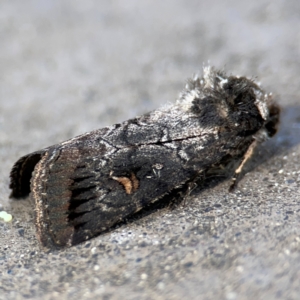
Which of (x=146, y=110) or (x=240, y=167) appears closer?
(x=240, y=167)

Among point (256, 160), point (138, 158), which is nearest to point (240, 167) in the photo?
point (256, 160)

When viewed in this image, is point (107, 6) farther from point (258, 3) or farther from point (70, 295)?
point (70, 295)

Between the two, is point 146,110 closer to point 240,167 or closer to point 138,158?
point 240,167

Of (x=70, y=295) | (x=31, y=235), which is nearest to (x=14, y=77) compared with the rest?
(x=31, y=235)

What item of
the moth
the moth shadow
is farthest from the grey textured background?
the moth

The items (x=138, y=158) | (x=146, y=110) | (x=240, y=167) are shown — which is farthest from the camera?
(x=146, y=110)

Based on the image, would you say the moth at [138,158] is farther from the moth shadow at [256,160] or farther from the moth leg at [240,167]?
the moth shadow at [256,160]
